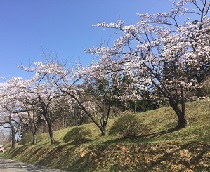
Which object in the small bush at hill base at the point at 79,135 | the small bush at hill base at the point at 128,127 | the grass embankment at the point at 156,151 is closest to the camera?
the grass embankment at the point at 156,151

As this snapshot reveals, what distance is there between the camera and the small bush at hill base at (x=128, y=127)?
658 inches

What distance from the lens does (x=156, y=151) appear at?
38.1 ft

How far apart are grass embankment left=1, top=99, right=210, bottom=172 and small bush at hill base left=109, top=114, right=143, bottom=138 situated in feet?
1.25

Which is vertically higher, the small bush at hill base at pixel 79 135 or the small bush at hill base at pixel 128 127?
the small bush at hill base at pixel 128 127

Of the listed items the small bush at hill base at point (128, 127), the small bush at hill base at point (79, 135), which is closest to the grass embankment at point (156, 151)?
the small bush at hill base at point (128, 127)

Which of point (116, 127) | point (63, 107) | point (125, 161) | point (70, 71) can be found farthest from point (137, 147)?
point (63, 107)

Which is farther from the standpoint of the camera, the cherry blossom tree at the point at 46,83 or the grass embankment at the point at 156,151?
the cherry blossom tree at the point at 46,83

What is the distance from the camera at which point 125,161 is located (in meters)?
12.5

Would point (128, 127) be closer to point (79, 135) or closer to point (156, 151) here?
point (156, 151)

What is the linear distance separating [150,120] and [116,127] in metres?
2.59

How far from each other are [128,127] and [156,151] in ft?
17.7

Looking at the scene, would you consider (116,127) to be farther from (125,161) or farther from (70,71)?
(70,71)

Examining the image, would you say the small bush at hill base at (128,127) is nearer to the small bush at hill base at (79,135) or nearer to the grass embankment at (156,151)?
the grass embankment at (156,151)

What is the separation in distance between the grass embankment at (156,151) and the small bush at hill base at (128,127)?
382mm
